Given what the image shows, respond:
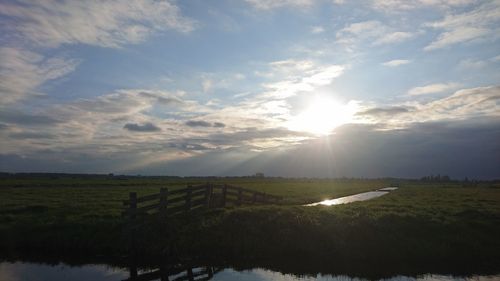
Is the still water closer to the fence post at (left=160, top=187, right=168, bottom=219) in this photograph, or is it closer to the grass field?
the grass field

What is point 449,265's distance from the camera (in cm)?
1720

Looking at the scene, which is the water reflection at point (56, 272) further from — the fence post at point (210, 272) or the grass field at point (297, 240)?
the fence post at point (210, 272)

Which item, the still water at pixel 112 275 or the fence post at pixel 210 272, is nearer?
the still water at pixel 112 275

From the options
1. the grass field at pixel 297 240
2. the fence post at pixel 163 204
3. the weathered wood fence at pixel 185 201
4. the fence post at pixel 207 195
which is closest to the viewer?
the grass field at pixel 297 240

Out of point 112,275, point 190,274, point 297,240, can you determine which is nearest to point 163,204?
point 112,275

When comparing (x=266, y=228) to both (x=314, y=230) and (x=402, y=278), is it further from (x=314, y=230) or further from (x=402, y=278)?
(x=402, y=278)

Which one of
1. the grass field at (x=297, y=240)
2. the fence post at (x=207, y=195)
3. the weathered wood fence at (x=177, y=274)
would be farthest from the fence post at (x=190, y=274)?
the fence post at (x=207, y=195)

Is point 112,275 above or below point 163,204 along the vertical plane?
below

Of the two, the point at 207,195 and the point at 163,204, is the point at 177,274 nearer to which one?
the point at 163,204

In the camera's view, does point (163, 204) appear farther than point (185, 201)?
No

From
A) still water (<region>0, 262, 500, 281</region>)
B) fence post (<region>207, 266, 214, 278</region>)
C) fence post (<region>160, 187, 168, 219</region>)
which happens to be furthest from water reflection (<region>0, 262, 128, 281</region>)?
fence post (<region>160, 187, 168, 219</region>)

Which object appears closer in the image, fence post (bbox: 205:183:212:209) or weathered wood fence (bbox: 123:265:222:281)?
weathered wood fence (bbox: 123:265:222:281)

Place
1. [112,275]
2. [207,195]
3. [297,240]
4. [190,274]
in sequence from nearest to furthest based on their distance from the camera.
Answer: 1. [112,275]
2. [190,274]
3. [297,240]
4. [207,195]

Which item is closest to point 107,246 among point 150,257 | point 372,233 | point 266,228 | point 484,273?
point 150,257
